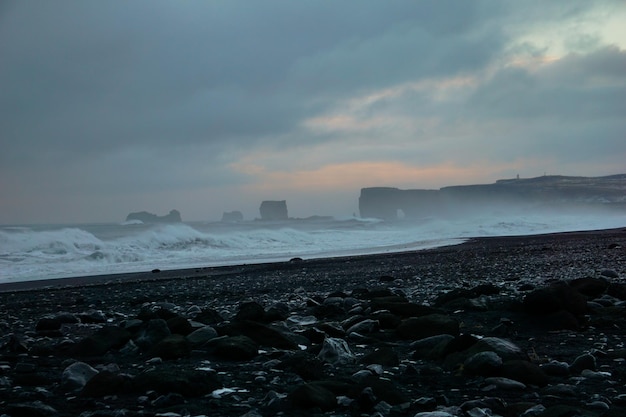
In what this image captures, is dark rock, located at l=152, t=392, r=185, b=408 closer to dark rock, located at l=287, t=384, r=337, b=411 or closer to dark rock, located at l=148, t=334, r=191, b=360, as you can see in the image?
dark rock, located at l=287, t=384, r=337, b=411

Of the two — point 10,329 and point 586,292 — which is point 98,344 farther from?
point 586,292

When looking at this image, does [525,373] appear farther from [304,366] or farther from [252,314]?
[252,314]

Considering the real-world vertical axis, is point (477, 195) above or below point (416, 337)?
above

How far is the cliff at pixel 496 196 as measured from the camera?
270 feet

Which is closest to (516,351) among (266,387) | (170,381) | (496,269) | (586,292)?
(266,387)

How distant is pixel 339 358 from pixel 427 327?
1160mm

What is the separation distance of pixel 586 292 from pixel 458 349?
11.4 ft

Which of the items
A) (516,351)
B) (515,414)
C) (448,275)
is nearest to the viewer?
(515,414)

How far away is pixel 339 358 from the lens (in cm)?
415

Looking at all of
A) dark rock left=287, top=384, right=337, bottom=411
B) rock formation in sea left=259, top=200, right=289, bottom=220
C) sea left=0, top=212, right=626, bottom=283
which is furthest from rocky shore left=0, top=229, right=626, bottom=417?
rock formation in sea left=259, top=200, right=289, bottom=220

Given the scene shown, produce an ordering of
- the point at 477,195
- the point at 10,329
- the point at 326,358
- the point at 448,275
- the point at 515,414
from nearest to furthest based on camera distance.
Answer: the point at 515,414 → the point at 326,358 → the point at 10,329 → the point at 448,275 → the point at 477,195

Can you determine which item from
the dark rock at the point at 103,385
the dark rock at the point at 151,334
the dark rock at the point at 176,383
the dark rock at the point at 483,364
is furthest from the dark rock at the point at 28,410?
the dark rock at the point at 483,364

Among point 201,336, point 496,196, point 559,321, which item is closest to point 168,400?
point 201,336

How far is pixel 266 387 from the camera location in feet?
11.6
